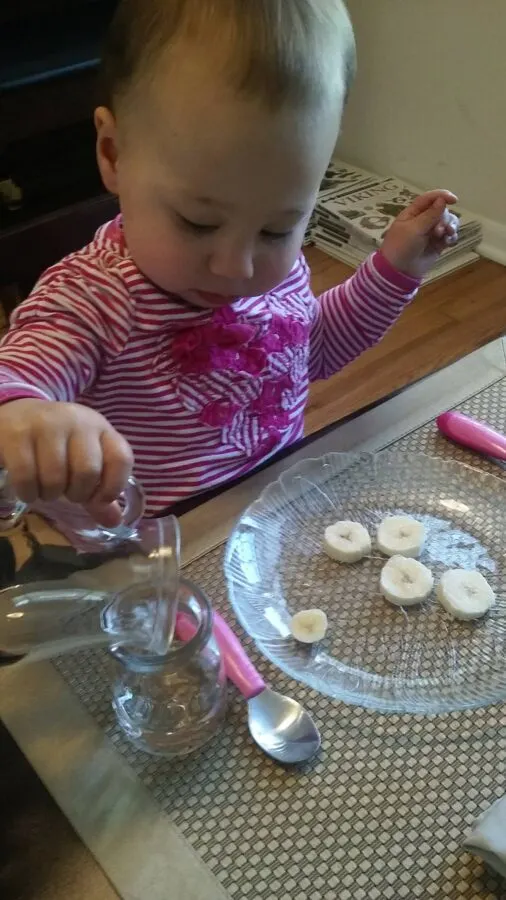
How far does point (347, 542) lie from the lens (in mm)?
613

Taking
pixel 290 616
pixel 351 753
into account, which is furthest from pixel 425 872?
pixel 290 616

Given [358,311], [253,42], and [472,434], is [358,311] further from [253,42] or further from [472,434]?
[253,42]

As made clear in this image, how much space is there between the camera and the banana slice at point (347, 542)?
0.61m

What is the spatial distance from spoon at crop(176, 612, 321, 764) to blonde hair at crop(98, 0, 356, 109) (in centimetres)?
34

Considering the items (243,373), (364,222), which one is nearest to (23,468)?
(243,373)

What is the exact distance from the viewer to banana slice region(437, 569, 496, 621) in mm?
563

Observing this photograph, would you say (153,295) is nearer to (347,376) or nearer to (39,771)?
(39,771)

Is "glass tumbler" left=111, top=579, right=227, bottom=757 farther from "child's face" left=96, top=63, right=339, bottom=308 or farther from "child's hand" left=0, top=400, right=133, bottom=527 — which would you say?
"child's face" left=96, top=63, right=339, bottom=308

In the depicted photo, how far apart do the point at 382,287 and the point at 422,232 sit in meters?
0.08

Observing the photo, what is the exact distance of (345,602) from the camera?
58cm

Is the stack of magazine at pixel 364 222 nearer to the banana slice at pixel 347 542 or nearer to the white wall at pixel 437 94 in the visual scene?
the white wall at pixel 437 94

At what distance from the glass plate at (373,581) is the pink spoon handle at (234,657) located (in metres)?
0.01

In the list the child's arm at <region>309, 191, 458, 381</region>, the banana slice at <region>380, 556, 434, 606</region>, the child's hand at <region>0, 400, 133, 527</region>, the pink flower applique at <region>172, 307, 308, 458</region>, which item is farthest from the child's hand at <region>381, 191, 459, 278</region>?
the child's hand at <region>0, 400, 133, 527</region>

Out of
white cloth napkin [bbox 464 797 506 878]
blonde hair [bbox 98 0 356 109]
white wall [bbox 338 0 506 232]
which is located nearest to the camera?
white cloth napkin [bbox 464 797 506 878]
